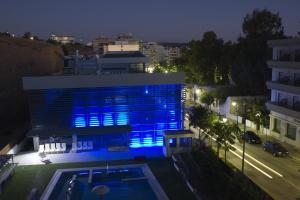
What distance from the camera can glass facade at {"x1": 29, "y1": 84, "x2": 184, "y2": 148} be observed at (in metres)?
29.7

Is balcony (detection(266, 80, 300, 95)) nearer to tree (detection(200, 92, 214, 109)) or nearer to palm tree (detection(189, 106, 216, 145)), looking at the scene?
palm tree (detection(189, 106, 216, 145))

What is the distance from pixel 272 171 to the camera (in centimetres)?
2378

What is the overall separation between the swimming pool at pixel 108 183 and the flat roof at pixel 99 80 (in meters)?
7.91

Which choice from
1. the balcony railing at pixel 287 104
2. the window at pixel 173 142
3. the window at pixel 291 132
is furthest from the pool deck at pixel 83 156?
the balcony railing at pixel 287 104

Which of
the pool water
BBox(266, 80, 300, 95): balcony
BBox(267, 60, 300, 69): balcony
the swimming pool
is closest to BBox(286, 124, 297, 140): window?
BBox(266, 80, 300, 95): balcony

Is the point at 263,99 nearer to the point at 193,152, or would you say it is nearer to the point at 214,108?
the point at 214,108

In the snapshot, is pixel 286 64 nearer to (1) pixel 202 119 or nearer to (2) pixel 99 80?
(1) pixel 202 119

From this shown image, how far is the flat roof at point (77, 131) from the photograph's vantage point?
94.8 ft

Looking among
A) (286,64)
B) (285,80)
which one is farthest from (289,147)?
(286,64)

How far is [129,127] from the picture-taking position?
1174 inches

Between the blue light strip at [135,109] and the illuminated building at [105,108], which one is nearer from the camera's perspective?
the illuminated building at [105,108]

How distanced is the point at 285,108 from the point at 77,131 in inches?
706

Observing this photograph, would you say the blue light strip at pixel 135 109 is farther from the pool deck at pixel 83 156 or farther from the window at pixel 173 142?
the window at pixel 173 142

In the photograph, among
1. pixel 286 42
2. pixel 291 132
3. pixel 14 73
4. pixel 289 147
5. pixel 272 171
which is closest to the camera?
pixel 272 171
